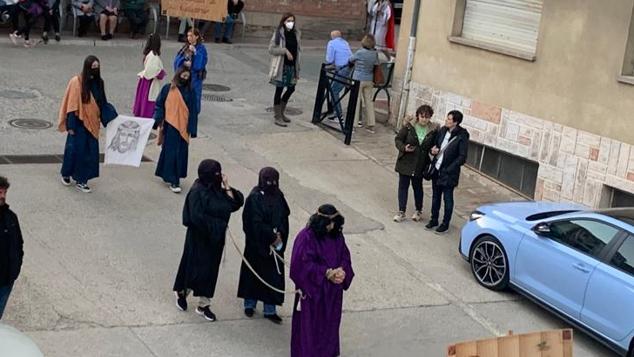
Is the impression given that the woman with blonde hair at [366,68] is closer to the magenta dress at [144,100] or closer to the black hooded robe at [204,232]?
the magenta dress at [144,100]

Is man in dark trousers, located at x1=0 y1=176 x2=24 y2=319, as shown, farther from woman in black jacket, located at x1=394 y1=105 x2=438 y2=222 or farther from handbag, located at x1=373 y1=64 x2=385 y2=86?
handbag, located at x1=373 y1=64 x2=385 y2=86

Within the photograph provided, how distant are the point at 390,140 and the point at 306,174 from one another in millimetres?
2753

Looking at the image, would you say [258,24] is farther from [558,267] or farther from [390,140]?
[558,267]

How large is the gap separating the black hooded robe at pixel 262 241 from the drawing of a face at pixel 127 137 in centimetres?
367

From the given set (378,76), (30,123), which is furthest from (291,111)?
(30,123)

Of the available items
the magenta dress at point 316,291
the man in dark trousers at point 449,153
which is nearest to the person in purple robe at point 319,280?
the magenta dress at point 316,291

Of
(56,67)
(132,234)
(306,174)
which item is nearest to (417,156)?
(306,174)

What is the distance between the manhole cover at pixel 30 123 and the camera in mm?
13977

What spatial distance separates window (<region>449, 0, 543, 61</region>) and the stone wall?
887 mm

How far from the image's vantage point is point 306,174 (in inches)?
533

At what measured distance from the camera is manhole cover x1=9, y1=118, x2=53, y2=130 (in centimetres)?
1398

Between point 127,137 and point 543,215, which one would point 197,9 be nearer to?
point 127,137

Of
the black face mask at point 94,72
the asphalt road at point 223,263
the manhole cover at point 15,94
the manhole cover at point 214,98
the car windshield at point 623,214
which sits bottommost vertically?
the asphalt road at point 223,263

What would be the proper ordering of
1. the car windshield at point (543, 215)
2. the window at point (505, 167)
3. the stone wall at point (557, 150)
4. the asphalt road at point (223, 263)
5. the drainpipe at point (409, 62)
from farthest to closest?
the drainpipe at point (409, 62) < the window at point (505, 167) < the stone wall at point (557, 150) < the car windshield at point (543, 215) < the asphalt road at point (223, 263)
